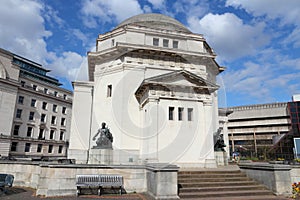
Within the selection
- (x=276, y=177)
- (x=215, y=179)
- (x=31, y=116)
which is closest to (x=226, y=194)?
(x=215, y=179)

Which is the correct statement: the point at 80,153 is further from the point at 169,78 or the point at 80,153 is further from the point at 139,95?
the point at 169,78

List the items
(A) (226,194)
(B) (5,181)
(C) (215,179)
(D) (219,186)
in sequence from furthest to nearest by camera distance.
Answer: (C) (215,179), (D) (219,186), (B) (5,181), (A) (226,194)

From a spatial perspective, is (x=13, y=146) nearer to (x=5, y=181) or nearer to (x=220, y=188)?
(x=5, y=181)

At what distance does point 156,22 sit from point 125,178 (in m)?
21.8

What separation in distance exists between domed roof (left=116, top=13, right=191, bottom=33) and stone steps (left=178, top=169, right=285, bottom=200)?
1932 cm

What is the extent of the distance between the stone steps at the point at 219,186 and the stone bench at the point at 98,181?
332 centimetres

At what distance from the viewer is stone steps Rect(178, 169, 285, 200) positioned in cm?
1093

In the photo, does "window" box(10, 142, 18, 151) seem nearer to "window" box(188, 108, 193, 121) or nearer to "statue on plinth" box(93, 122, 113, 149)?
"statue on plinth" box(93, 122, 113, 149)

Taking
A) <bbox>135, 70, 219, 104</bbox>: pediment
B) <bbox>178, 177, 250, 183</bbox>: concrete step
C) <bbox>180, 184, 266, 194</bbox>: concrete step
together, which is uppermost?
<bbox>135, 70, 219, 104</bbox>: pediment

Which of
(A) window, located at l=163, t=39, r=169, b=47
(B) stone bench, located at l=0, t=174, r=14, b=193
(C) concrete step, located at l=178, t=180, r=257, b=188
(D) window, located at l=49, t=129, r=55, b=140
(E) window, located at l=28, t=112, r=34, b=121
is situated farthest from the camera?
(D) window, located at l=49, t=129, r=55, b=140

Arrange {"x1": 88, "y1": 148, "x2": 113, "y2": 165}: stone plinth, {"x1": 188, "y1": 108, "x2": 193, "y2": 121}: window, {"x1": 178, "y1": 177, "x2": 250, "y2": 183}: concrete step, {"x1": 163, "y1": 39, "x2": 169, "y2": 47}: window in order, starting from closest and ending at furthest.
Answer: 1. {"x1": 178, "y1": 177, "x2": 250, "y2": 183}: concrete step
2. {"x1": 88, "y1": 148, "x2": 113, "y2": 165}: stone plinth
3. {"x1": 188, "y1": 108, "x2": 193, "y2": 121}: window
4. {"x1": 163, "y1": 39, "x2": 169, "y2": 47}: window

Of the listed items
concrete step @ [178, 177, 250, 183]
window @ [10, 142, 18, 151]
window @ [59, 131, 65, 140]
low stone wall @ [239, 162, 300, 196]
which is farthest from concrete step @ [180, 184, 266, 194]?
window @ [59, 131, 65, 140]

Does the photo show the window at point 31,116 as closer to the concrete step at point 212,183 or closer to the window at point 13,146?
the window at point 13,146

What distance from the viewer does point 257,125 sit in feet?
255
